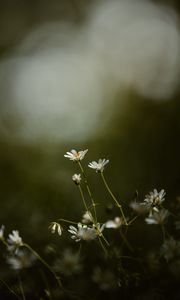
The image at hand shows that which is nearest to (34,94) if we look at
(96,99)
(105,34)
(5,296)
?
(96,99)

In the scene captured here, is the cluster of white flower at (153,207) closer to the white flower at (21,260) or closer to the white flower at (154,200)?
the white flower at (154,200)

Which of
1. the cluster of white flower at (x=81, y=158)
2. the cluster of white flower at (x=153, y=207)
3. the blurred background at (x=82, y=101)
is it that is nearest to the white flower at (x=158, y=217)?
the cluster of white flower at (x=153, y=207)

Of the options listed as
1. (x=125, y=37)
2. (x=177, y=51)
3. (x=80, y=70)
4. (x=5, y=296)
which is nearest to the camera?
(x=5, y=296)

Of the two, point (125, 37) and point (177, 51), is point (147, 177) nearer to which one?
point (177, 51)

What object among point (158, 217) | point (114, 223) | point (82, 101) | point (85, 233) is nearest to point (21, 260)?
point (85, 233)

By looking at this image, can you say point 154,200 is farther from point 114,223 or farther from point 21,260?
point 21,260

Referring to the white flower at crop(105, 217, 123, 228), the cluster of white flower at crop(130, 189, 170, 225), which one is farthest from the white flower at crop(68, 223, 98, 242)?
the cluster of white flower at crop(130, 189, 170, 225)

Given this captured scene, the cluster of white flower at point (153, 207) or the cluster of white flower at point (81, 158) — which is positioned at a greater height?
the cluster of white flower at point (81, 158)
